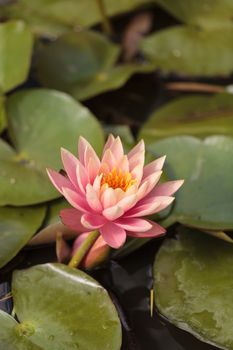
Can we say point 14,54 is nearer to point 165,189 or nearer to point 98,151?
point 98,151

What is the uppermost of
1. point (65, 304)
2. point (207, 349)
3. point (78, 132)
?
point (78, 132)

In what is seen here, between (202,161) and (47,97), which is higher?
(47,97)

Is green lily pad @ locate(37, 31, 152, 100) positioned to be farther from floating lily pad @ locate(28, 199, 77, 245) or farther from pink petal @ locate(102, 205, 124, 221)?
pink petal @ locate(102, 205, 124, 221)

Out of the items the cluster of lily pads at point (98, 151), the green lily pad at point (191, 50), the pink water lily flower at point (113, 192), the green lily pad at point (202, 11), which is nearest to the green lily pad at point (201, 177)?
the cluster of lily pads at point (98, 151)

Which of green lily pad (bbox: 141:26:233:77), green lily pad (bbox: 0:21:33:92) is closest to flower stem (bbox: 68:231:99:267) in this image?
green lily pad (bbox: 0:21:33:92)

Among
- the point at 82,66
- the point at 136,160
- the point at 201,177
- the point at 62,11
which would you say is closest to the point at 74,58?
the point at 82,66

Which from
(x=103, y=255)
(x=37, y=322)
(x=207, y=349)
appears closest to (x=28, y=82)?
(x=103, y=255)

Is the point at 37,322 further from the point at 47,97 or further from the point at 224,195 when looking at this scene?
the point at 47,97

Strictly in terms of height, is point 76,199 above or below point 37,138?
above
